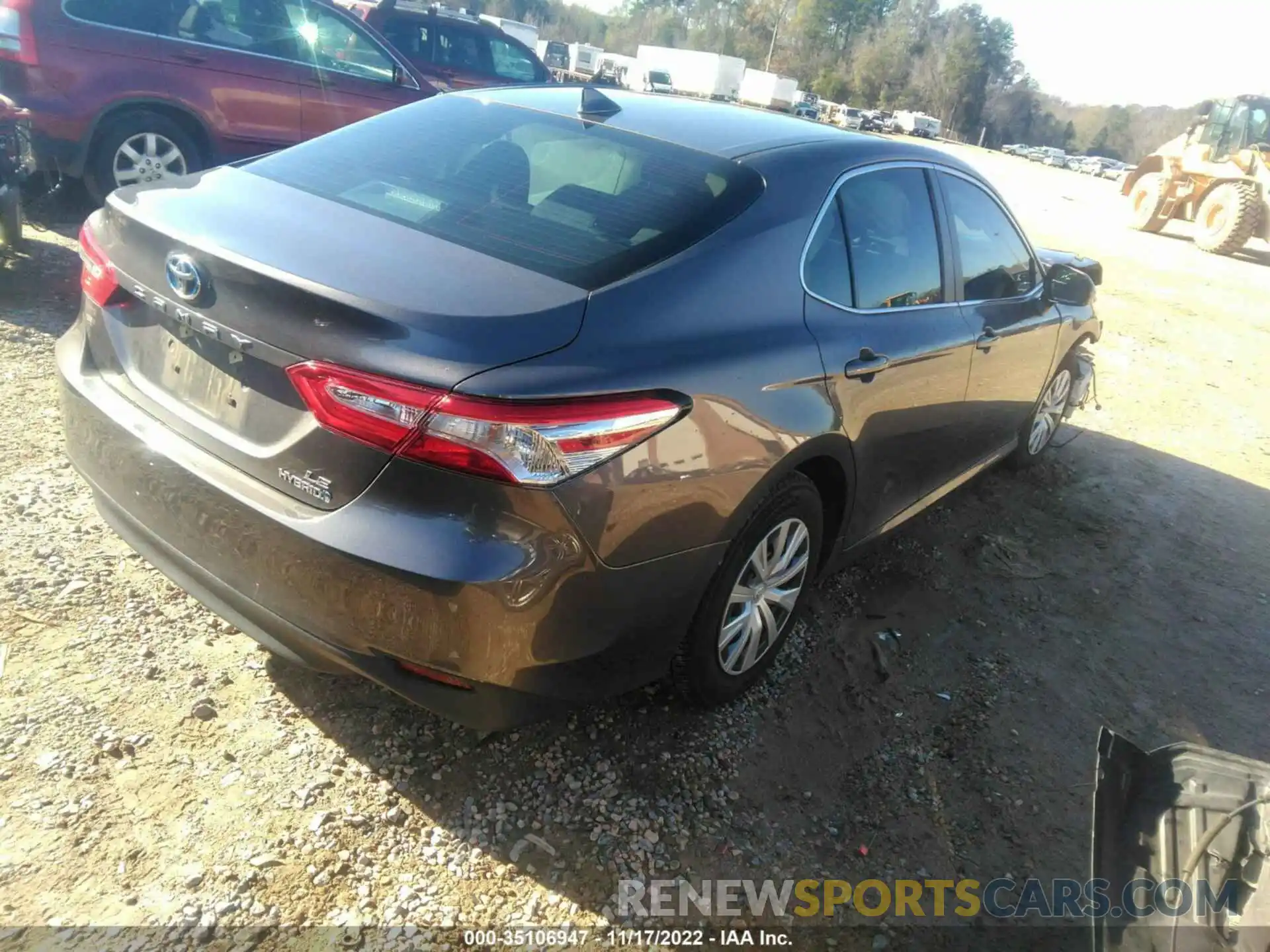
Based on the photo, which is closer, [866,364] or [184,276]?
[184,276]

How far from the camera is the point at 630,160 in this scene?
2744 mm

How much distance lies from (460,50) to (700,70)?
161 ft

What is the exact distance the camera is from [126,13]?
21.0 ft

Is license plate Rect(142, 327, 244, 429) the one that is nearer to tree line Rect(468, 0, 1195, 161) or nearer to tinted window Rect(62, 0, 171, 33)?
tinted window Rect(62, 0, 171, 33)

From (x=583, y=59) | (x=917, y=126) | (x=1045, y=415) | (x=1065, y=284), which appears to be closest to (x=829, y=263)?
(x=1065, y=284)

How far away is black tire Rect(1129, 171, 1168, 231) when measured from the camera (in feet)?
62.8

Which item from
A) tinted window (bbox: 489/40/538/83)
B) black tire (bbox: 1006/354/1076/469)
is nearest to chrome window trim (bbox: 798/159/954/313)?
black tire (bbox: 1006/354/1076/469)

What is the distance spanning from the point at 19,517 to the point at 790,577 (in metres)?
2.70

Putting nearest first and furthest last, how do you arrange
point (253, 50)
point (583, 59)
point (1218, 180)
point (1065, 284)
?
point (1065, 284)
point (253, 50)
point (1218, 180)
point (583, 59)

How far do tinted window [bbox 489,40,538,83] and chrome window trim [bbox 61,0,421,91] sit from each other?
3.83 metres

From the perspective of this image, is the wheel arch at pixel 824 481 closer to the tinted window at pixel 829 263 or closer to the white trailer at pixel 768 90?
the tinted window at pixel 829 263

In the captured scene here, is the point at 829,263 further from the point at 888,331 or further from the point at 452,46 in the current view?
the point at 452,46

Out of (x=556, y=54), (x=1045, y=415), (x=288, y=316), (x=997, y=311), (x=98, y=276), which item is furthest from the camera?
(x=556, y=54)

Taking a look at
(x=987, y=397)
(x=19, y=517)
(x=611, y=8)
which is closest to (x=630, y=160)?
(x=987, y=397)
